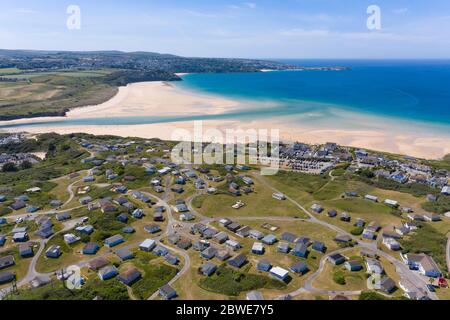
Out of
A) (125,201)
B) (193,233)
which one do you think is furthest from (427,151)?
(125,201)

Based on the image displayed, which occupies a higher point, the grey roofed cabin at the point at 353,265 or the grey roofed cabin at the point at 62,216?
the grey roofed cabin at the point at 62,216

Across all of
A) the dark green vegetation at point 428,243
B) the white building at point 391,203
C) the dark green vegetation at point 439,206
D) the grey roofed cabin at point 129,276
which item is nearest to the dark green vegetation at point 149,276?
the grey roofed cabin at point 129,276

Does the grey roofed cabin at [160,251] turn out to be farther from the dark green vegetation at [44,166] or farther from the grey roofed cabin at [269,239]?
the dark green vegetation at [44,166]

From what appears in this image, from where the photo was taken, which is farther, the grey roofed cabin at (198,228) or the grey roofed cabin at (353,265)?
the grey roofed cabin at (198,228)

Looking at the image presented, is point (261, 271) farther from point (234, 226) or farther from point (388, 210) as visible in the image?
point (388, 210)

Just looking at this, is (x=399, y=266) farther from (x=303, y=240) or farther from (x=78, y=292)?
(x=78, y=292)

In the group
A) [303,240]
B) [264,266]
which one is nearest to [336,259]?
[303,240]
